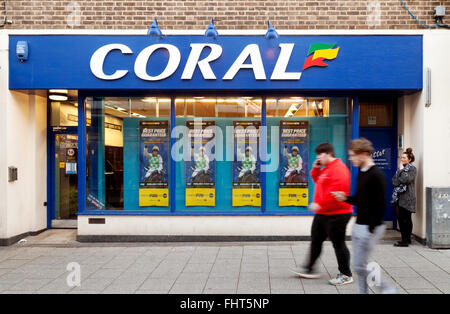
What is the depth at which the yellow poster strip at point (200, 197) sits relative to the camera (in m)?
8.20

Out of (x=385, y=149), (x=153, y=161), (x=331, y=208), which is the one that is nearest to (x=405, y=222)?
(x=385, y=149)

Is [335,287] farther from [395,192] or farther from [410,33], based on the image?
[410,33]

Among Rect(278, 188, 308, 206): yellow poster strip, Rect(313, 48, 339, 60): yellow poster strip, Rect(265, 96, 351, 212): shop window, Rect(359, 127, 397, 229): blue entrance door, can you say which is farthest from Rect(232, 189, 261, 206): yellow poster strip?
Rect(313, 48, 339, 60): yellow poster strip

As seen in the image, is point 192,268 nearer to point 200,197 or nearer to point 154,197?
point 200,197

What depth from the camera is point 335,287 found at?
5.12 metres

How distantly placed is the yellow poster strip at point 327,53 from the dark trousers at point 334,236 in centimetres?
363

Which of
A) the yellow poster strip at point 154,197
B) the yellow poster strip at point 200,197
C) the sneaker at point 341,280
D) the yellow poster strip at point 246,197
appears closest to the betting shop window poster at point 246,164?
the yellow poster strip at point 246,197

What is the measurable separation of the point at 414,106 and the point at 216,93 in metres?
4.18

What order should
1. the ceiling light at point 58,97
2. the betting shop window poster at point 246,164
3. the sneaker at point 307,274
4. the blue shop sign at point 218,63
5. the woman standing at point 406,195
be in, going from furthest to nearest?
the ceiling light at point 58,97
the betting shop window poster at point 246,164
the blue shop sign at point 218,63
the woman standing at point 406,195
the sneaker at point 307,274

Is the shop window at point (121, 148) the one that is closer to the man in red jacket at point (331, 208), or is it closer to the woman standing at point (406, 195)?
the man in red jacket at point (331, 208)

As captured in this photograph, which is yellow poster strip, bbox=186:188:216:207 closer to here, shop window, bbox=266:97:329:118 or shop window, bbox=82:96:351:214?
shop window, bbox=82:96:351:214

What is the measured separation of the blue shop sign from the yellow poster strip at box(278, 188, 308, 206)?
2235mm

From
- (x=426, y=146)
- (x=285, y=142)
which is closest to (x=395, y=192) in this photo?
(x=426, y=146)

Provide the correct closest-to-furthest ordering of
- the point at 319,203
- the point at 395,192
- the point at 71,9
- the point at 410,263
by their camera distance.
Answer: the point at 319,203, the point at 410,263, the point at 395,192, the point at 71,9
